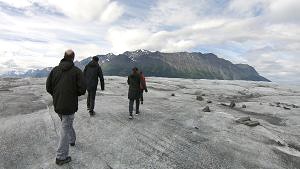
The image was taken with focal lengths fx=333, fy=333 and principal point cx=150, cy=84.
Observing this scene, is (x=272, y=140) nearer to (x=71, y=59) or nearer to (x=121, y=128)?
(x=121, y=128)

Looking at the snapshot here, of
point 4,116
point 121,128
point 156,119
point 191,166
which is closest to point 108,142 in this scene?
point 121,128

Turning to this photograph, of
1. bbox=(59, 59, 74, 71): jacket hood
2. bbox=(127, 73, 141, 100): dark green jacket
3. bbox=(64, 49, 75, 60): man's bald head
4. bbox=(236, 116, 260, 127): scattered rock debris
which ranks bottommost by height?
bbox=(236, 116, 260, 127): scattered rock debris

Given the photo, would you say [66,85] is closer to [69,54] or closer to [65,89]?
[65,89]

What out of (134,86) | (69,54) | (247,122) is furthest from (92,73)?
(247,122)

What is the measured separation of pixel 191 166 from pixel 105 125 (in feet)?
19.7

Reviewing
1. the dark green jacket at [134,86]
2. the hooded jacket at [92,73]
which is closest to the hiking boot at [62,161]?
the hooded jacket at [92,73]

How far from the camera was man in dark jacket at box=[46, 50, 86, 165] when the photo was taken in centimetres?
1014

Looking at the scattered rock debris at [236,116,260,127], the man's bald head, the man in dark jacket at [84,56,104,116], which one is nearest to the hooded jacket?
the man in dark jacket at [84,56,104,116]

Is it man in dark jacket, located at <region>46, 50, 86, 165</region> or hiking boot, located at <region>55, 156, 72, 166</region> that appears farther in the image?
hiking boot, located at <region>55, 156, 72, 166</region>

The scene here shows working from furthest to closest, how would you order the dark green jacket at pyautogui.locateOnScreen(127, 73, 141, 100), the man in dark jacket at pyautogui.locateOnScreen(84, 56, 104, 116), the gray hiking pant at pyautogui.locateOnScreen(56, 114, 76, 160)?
1. the dark green jacket at pyautogui.locateOnScreen(127, 73, 141, 100)
2. the man in dark jacket at pyautogui.locateOnScreen(84, 56, 104, 116)
3. the gray hiking pant at pyautogui.locateOnScreen(56, 114, 76, 160)

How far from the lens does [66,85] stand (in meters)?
10.2

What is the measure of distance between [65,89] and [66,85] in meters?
0.13

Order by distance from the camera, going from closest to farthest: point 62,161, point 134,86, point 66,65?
point 66,65 < point 62,161 < point 134,86

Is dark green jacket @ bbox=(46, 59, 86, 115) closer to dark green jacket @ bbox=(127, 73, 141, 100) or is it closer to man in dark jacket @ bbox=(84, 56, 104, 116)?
man in dark jacket @ bbox=(84, 56, 104, 116)
